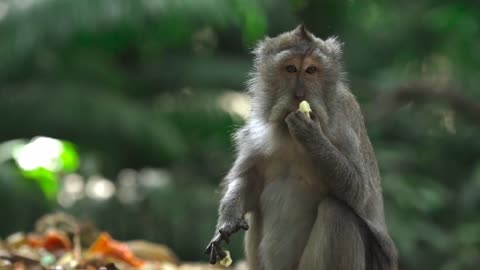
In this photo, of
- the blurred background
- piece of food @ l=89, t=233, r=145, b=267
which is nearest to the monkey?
piece of food @ l=89, t=233, r=145, b=267

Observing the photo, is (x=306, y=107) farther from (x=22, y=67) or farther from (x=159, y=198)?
(x=22, y=67)

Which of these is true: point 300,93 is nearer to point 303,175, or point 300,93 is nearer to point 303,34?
point 303,34

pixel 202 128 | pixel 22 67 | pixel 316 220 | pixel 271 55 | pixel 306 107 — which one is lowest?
pixel 316 220

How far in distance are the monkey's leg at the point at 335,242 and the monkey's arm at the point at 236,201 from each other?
0.40 metres

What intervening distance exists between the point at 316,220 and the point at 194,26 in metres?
7.09

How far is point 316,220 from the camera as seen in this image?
5430mm

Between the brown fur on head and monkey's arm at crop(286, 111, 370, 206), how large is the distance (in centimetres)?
14

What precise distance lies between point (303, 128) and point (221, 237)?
72cm

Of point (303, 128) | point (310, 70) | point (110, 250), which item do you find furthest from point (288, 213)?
point (110, 250)

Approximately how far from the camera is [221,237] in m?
5.28

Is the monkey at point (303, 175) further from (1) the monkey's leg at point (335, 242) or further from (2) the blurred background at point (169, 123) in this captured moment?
(2) the blurred background at point (169, 123)

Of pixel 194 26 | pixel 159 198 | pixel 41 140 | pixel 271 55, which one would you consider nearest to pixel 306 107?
pixel 271 55

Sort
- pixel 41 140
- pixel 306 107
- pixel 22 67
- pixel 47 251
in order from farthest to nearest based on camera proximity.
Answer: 1. pixel 22 67
2. pixel 41 140
3. pixel 47 251
4. pixel 306 107

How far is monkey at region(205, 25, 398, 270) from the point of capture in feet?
17.5
